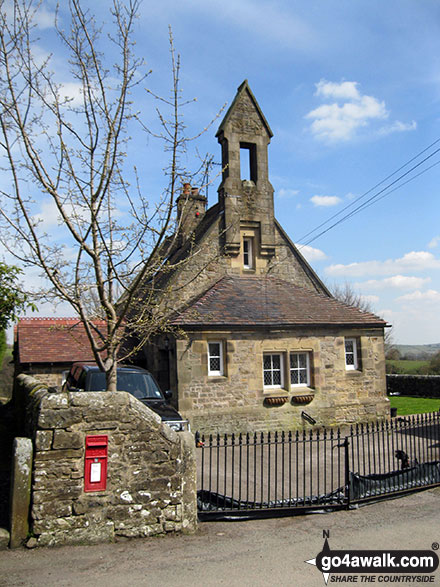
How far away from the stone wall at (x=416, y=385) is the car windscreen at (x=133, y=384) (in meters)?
18.7

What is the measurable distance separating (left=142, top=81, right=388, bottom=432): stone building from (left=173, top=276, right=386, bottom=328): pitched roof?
43mm

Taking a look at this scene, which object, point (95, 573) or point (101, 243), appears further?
point (101, 243)

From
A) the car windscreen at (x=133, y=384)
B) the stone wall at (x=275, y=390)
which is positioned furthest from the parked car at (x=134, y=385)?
the stone wall at (x=275, y=390)

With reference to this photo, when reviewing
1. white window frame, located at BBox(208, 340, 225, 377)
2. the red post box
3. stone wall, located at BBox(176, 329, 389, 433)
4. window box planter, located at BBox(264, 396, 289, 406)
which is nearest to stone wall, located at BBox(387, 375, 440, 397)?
stone wall, located at BBox(176, 329, 389, 433)

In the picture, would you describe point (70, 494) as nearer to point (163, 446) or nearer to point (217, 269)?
point (163, 446)

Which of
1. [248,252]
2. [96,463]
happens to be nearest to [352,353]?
[248,252]

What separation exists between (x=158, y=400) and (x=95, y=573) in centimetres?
522

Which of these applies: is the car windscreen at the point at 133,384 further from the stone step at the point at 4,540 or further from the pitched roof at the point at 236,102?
the pitched roof at the point at 236,102

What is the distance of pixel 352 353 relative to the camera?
1600cm

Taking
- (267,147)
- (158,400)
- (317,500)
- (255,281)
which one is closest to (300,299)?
(255,281)

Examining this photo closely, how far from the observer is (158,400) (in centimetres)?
1027

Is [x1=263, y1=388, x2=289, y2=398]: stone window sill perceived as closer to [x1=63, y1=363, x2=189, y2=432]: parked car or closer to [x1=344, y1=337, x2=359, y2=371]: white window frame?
[x1=344, y1=337, x2=359, y2=371]: white window frame

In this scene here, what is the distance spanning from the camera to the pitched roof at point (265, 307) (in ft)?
45.5

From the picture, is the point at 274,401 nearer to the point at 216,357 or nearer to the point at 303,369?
the point at 303,369
